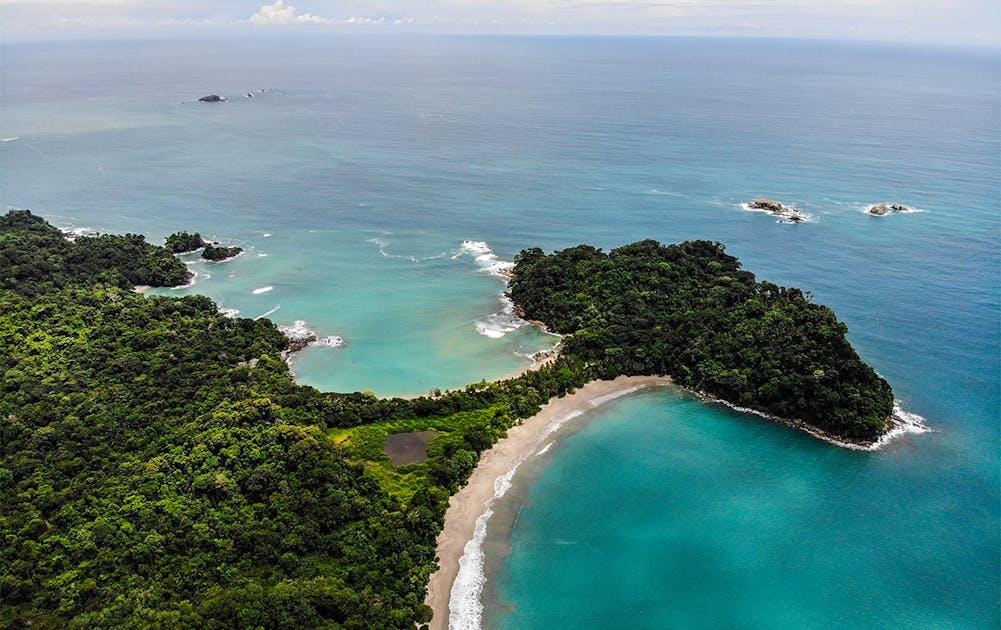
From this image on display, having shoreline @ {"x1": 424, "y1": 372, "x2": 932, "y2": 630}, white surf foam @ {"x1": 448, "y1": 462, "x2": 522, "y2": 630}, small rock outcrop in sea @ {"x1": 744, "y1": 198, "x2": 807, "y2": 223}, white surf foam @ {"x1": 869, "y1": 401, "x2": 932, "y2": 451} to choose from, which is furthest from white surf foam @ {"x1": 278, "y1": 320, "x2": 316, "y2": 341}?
small rock outcrop in sea @ {"x1": 744, "y1": 198, "x2": 807, "y2": 223}

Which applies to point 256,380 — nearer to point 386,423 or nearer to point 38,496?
point 386,423

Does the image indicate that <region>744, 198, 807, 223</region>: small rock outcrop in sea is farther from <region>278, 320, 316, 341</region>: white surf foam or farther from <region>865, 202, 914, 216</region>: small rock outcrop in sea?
<region>278, 320, 316, 341</region>: white surf foam

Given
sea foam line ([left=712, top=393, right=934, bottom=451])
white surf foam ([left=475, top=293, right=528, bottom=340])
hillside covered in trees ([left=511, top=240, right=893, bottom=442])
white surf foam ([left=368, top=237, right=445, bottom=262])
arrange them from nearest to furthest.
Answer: sea foam line ([left=712, top=393, right=934, bottom=451])
hillside covered in trees ([left=511, top=240, right=893, bottom=442])
white surf foam ([left=475, top=293, right=528, bottom=340])
white surf foam ([left=368, top=237, right=445, bottom=262])

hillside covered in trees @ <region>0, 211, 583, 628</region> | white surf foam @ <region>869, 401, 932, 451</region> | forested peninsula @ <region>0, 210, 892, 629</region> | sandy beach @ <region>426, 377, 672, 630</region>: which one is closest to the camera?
hillside covered in trees @ <region>0, 211, 583, 628</region>

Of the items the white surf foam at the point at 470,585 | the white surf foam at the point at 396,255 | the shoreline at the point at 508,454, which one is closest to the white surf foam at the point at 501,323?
the shoreline at the point at 508,454

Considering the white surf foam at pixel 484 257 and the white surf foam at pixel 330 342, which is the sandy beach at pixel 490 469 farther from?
the white surf foam at pixel 484 257

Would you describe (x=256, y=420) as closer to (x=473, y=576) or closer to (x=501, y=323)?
(x=473, y=576)

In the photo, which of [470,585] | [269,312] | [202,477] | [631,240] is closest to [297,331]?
[269,312]
